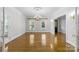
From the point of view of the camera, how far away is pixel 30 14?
432cm

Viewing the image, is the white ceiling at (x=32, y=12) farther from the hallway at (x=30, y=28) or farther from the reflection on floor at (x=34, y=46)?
the reflection on floor at (x=34, y=46)

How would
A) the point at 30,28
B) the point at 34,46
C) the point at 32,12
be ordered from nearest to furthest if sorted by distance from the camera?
the point at 32,12 → the point at 30,28 → the point at 34,46

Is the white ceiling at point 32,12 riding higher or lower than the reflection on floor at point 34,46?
higher

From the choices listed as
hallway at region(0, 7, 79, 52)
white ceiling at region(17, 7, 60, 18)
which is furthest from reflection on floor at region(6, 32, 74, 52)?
white ceiling at region(17, 7, 60, 18)

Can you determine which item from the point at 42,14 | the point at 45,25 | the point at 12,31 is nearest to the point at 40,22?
the point at 45,25

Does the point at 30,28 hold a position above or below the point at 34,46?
above

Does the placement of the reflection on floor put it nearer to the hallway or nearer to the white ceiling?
the hallway

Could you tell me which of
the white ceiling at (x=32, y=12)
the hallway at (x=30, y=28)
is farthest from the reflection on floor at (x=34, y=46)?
the white ceiling at (x=32, y=12)

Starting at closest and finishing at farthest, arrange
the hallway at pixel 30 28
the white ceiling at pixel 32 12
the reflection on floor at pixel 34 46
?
the hallway at pixel 30 28 < the white ceiling at pixel 32 12 < the reflection on floor at pixel 34 46

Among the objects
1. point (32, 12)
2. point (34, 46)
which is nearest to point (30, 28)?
point (32, 12)

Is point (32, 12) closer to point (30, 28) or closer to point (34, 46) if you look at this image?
point (30, 28)

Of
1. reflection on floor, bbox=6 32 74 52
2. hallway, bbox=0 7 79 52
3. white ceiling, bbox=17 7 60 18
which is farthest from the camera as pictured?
reflection on floor, bbox=6 32 74 52

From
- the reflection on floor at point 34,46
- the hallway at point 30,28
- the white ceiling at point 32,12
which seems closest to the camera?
the hallway at point 30,28
